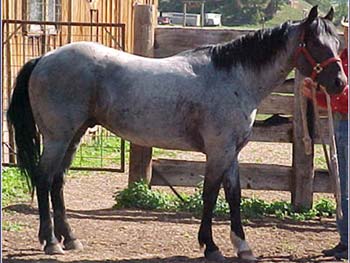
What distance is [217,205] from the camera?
7.93m

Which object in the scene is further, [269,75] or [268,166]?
[268,166]

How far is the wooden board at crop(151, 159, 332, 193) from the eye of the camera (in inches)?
320

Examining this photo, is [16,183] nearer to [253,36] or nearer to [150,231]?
[150,231]

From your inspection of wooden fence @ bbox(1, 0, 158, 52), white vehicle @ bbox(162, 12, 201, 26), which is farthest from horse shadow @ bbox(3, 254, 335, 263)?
white vehicle @ bbox(162, 12, 201, 26)

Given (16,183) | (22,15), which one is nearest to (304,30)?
(16,183)

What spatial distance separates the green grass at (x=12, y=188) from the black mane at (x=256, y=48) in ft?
9.51

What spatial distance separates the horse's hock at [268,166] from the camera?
8039 mm

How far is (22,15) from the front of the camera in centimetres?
1107

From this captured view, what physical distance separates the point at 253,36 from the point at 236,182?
116 centimetres

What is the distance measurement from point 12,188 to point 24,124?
2.46m

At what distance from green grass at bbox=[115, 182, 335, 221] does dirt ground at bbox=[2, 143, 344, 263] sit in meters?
0.14

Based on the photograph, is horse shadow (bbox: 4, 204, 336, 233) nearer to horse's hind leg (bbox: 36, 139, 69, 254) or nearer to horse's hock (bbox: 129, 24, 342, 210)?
horse's hock (bbox: 129, 24, 342, 210)

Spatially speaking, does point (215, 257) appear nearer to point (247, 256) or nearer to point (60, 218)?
point (247, 256)

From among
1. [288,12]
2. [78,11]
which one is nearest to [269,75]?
[78,11]
